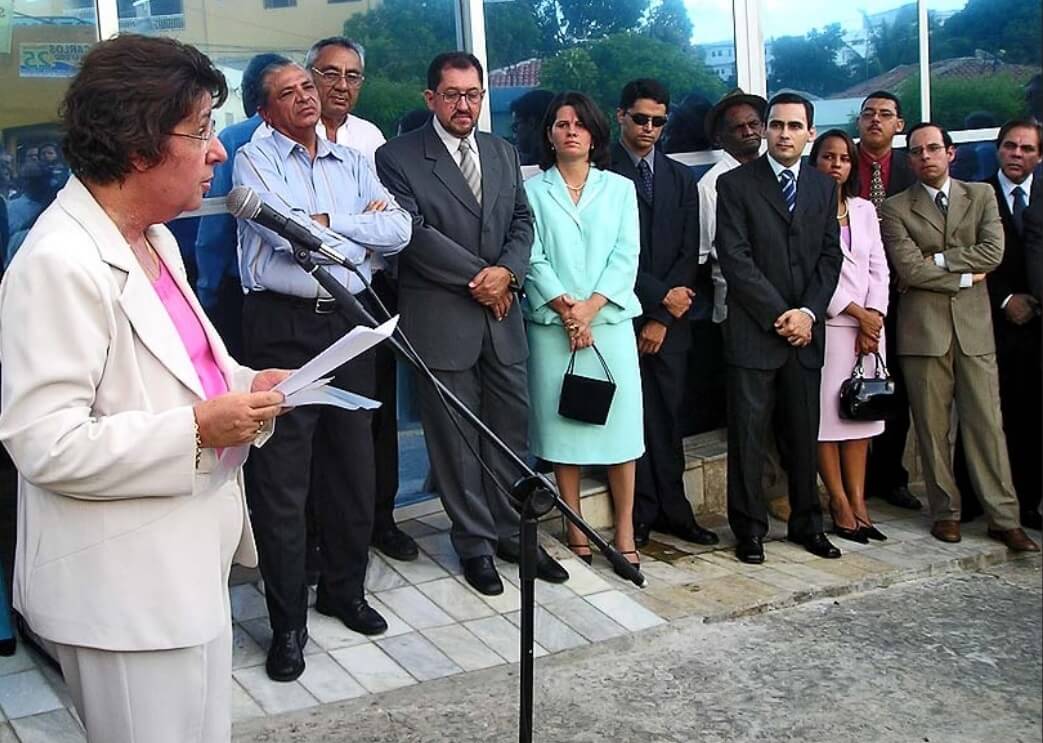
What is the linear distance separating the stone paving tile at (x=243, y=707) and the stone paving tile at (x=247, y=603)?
0.49 m

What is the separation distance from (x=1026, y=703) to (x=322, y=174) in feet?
→ 9.62

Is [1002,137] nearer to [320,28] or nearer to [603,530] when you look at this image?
[603,530]

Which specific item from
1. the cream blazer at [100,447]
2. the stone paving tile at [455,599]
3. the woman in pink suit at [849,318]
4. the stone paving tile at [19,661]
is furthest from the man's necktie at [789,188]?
the cream blazer at [100,447]

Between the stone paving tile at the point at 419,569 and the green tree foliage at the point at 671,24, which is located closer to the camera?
the stone paving tile at the point at 419,569

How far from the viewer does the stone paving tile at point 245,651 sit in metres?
4.54

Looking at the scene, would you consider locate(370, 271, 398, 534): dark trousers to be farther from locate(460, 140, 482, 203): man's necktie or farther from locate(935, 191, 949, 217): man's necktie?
locate(935, 191, 949, 217): man's necktie

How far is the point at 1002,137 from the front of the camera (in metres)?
6.68

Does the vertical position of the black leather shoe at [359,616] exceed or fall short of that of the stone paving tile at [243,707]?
it exceeds it

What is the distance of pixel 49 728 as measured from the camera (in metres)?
4.05

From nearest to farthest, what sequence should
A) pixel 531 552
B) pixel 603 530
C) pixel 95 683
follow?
pixel 95 683
pixel 531 552
pixel 603 530

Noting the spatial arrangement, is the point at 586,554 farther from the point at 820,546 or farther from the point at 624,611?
the point at 820,546

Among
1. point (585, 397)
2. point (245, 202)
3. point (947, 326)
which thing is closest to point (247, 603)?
point (585, 397)

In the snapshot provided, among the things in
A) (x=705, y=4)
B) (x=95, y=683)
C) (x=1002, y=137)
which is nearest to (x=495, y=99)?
(x=705, y=4)

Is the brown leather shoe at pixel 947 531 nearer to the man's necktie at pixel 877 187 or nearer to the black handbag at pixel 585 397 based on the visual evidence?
the man's necktie at pixel 877 187
